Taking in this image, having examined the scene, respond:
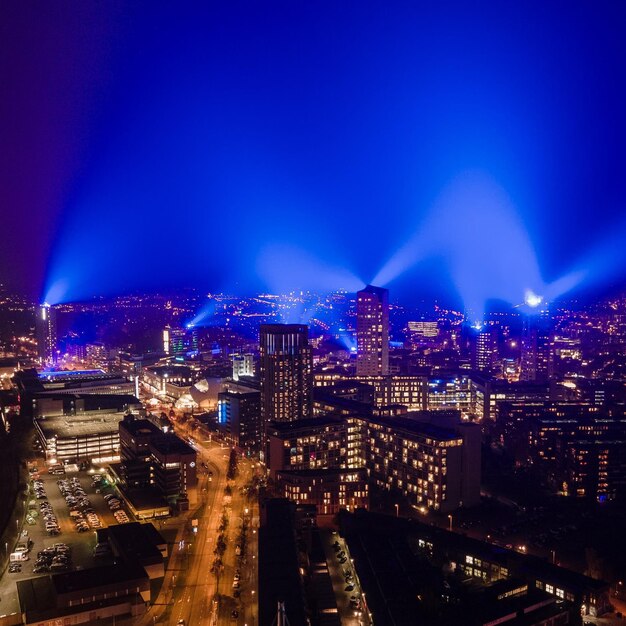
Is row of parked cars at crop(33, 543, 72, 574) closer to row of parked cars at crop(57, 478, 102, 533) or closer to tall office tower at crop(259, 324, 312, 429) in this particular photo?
row of parked cars at crop(57, 478, 102, 533)

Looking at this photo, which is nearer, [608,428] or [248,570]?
[248,570]

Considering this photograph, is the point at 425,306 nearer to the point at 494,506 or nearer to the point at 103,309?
the point at 103,309

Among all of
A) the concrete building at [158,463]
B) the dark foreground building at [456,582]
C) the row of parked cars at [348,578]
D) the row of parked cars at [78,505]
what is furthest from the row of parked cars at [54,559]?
the dark foreground building at [456,582]

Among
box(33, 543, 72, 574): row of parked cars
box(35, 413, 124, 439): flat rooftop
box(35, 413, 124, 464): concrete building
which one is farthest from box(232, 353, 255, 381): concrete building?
box(33, 543, 72, 574): row of parked cars

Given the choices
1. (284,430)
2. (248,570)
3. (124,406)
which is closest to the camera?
(248,570)

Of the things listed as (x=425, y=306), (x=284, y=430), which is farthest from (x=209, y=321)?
(x=284, y=430)

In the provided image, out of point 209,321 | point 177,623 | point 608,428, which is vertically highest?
point 209,321
